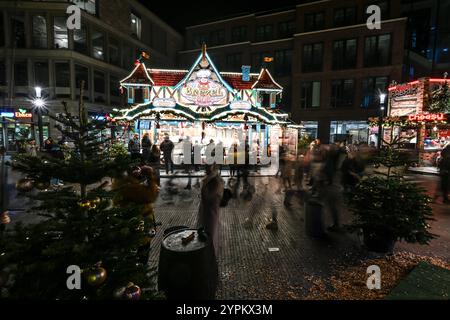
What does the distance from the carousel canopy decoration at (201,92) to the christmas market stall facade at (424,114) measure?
26.0 ft

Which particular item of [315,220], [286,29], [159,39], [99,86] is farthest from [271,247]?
[159,39]

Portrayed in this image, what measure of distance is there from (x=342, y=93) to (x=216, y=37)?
1947cm

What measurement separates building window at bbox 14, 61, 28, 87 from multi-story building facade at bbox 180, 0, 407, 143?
2273 centimetres

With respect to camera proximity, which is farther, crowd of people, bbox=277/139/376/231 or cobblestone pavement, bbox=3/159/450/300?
crowd of people, bbox=277/139/376/231

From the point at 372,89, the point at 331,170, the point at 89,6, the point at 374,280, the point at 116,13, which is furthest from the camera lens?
the point at 116,13

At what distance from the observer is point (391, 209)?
15.0 feet

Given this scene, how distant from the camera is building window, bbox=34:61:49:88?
74.0 ft

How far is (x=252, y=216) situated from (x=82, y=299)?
17.4 feet

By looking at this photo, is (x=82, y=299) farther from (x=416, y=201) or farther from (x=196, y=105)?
(x=196, y=105)

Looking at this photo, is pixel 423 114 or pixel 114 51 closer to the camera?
pixel 423 114

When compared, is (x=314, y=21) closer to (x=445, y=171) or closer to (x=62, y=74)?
(x=445, y=171)

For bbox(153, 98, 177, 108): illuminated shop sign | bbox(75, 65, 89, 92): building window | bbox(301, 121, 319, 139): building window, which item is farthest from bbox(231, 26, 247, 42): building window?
bbox(153, 98, 177, 108): illuminated shop sign

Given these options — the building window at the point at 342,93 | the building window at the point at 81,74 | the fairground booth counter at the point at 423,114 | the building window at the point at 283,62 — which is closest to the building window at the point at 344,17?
the building window at the point at 283,62

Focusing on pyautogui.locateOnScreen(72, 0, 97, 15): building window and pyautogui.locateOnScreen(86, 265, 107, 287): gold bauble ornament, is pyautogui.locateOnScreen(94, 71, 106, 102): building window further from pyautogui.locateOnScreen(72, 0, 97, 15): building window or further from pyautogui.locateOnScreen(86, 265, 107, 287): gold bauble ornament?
pyautogui.locateOnScreen(86, 265, 107, 287): gold bauble ornament
